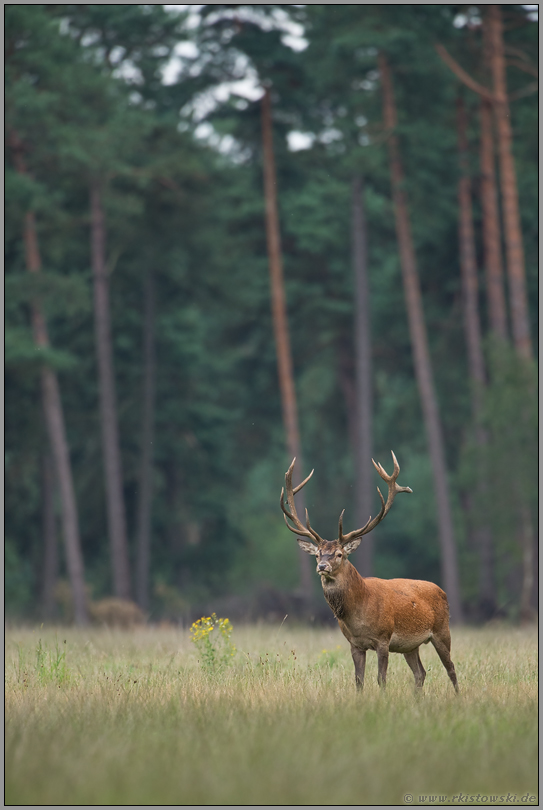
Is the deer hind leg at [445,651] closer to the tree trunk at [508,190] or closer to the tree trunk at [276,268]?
the tree trunk at [508,190]

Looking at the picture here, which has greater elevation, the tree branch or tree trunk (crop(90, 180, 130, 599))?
the tree branch

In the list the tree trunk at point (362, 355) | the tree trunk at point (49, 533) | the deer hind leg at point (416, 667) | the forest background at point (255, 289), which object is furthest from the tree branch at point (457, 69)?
the deer hind leg at point (416, 667)

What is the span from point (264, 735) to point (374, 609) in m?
2.04

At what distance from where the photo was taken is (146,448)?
2858cm

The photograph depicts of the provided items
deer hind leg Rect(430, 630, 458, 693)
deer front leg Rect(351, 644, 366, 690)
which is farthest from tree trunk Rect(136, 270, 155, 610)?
deer front leg Rect(351, 644, 366, 690)

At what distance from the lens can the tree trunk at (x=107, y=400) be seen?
25.5m

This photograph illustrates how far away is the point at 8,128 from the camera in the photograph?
22750 mm

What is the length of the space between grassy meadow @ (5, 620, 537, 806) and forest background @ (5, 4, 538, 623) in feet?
41.7

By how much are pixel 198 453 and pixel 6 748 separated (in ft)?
83.3

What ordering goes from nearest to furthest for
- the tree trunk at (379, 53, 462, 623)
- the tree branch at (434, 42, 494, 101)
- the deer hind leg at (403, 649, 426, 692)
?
the deer hind leg at (403, 649, 426, 692), the tree branch at (434, 42, 494, 101), the tree trunk at (379, 53, 462, 623)

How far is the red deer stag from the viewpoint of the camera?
820cm

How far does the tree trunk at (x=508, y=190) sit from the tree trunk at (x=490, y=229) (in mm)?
2699

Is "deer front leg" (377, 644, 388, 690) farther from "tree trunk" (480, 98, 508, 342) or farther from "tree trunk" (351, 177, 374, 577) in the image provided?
"tree trunk" (351, 177, 374, 577)

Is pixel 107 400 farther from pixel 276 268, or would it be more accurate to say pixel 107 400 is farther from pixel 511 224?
pixel 511 224
